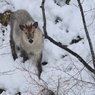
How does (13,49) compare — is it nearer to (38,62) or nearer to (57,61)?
(38,62)

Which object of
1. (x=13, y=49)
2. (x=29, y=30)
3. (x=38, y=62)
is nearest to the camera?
(x=29, y=30)

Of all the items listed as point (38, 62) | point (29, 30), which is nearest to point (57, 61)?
point (38, 62)

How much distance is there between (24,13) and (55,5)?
92 centimetres

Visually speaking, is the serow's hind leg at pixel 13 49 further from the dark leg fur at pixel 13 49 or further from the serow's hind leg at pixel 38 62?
the serow's hind leg at pixel 38 62

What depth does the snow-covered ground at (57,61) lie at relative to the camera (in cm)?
457

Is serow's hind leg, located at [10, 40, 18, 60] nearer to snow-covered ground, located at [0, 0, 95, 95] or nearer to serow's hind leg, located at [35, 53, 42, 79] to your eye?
snow-covered ground, located at [0, 0, 95, 95]

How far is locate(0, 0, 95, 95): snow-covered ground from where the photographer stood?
4575 millimetres

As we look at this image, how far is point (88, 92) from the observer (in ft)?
14.6

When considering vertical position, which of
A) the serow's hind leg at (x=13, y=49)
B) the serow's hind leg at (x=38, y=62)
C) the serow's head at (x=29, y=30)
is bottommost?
the serow's hind leg at (x=38, y=62)

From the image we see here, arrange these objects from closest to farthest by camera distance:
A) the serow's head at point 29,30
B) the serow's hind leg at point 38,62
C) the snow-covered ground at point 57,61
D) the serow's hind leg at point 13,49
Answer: the serow's head at point 29,30, the snow-covered ground at point 57,61, the serow's hind leg at point 38,62, the serow's hind leg at point 13,49

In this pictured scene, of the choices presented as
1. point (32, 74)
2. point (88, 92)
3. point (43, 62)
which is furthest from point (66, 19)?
point (88, 92)

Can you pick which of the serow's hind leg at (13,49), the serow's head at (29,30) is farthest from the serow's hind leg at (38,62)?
the serow's head at (29,30)

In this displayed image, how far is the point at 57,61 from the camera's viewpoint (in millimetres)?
5117

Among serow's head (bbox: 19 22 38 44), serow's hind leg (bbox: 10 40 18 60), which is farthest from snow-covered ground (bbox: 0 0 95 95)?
serow's head (bbox: 19 22 38 44)
